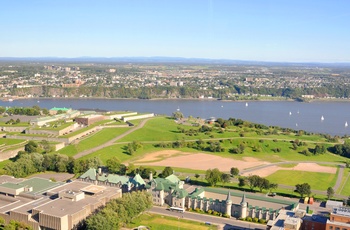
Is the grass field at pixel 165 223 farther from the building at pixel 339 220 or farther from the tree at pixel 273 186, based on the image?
the tree at pixel 273 186

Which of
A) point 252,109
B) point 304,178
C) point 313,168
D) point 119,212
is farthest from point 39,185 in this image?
point 252,109

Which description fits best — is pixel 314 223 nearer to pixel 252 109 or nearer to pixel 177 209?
pixel 177 209

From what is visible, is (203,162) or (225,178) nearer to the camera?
(225,178)

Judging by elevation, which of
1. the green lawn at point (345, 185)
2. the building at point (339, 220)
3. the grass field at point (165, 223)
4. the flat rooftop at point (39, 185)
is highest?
the building at point (339, 220)

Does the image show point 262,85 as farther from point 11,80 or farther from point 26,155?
point 26,155

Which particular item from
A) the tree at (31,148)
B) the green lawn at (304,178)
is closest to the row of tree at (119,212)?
the green lawn at (304,178)
